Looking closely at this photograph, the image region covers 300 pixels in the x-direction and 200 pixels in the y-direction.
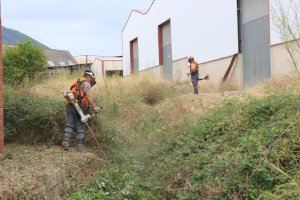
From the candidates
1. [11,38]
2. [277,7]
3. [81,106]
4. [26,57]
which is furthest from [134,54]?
[11,38]

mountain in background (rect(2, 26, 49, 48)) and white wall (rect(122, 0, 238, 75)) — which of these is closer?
white wall (rect(122, 0, 238, 75))

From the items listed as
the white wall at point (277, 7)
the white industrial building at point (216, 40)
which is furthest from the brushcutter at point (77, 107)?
the white wall at point (277, 7)

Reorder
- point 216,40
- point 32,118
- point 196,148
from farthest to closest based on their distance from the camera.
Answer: point 216,40, point 32,118, point 196,148

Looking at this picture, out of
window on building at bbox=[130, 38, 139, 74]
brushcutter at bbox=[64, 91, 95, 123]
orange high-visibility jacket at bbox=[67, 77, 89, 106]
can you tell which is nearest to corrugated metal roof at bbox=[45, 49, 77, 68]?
window on building at bbox=[130, 38, 139, 74]

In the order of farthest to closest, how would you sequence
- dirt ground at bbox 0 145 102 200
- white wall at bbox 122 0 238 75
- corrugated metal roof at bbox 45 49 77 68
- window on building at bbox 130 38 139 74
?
corrugated metal roof at bbox 45 49 77 68, window on building at bbox 130 38 139 74, white wall at bbox 122 0 238 75, dirt ground at bbox 0 145 102 200

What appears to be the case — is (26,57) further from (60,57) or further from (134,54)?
(60,57)

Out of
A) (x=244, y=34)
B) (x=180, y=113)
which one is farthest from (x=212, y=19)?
(x=180, y=113)

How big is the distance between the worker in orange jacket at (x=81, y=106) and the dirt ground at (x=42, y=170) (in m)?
0.27

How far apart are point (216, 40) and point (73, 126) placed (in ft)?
40.6

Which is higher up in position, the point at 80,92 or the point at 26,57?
the point at 26,57

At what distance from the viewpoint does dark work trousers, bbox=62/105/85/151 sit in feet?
29.9

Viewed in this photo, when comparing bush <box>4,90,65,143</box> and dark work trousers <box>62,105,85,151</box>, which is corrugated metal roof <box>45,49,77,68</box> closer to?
bush <box>4,90,65,143</box>

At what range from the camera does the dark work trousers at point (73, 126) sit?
912 centimetres

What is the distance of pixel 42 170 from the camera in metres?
7.01
